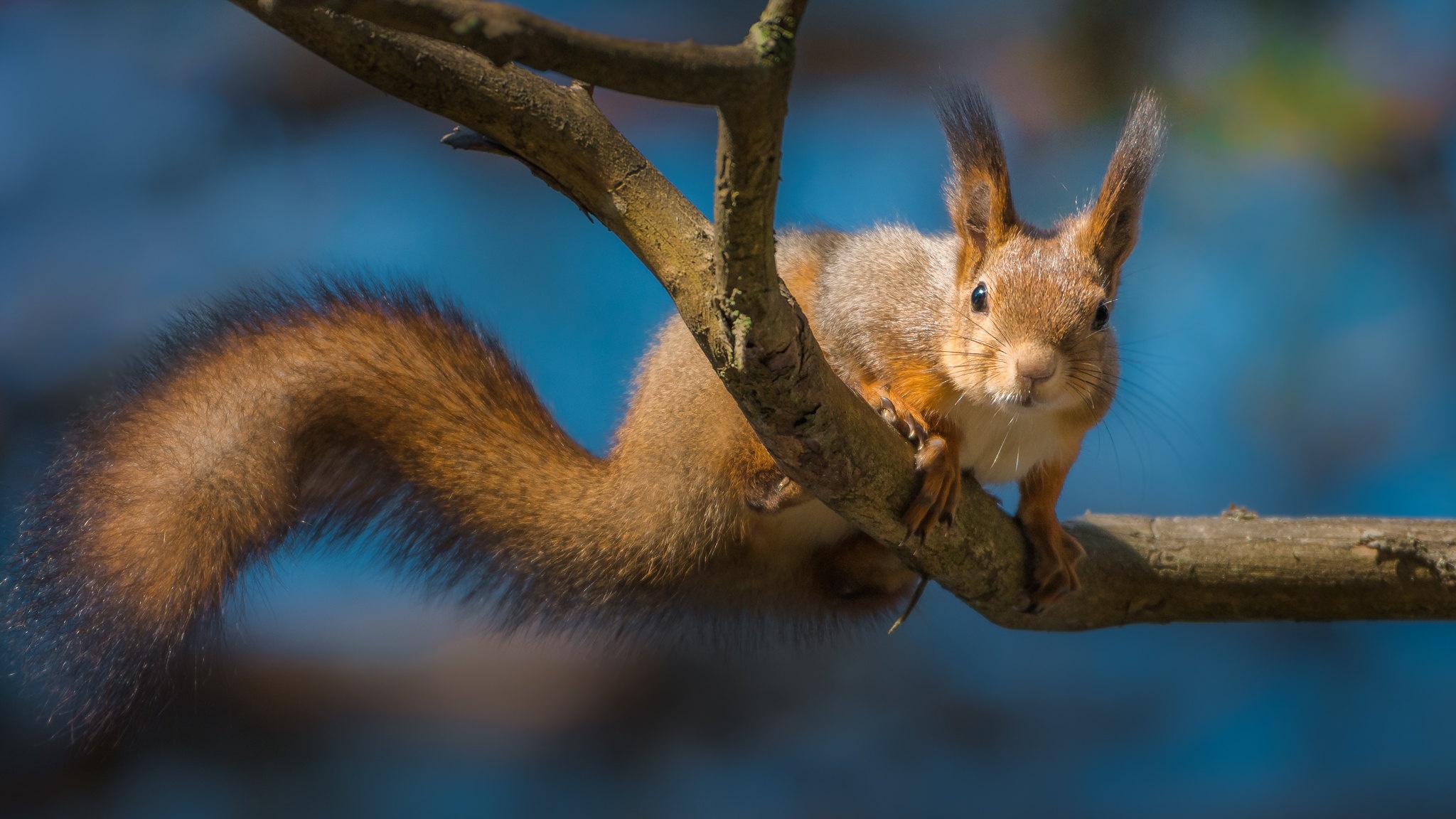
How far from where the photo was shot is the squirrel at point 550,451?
149 centimetres

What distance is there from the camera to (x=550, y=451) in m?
1.86

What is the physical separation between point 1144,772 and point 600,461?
6.76 ft

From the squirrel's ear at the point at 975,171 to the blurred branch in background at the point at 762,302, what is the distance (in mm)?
448

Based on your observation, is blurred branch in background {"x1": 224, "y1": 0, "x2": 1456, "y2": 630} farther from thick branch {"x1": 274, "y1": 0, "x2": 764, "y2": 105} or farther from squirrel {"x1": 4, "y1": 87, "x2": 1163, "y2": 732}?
squirrel {"x1": 4, "y1": 87, "x2": 1163, "y2": 732}

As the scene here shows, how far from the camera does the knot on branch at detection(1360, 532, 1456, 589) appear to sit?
201cm

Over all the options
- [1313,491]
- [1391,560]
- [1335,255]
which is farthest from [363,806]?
[1335,255]

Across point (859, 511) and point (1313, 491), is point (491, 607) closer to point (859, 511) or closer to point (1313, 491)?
point (859, 511)

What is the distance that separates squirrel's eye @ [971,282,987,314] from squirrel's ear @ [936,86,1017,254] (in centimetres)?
9

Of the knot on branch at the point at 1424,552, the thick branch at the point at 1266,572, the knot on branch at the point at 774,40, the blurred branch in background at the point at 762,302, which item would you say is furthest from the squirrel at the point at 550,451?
the knot on branch at the point at 774,40

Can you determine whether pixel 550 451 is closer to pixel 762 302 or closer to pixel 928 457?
pixel 928 457

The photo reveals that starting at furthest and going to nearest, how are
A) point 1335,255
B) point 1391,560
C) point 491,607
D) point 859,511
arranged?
point 1335,255, point 1391,560, point 491,607, point 859,511

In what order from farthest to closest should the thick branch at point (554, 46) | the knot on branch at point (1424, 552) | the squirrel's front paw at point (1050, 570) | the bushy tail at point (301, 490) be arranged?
the knot on branch at point (1424, 552) → the squirrel's front paw at point (1050, 570) → the bushy tail at point (301, 490) → the thick branch at point (554, 46)

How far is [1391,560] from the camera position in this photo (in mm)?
2018

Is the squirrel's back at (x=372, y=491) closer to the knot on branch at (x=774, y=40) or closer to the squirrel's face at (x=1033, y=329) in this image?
the squirrel's face at (x=1033, y=329)
